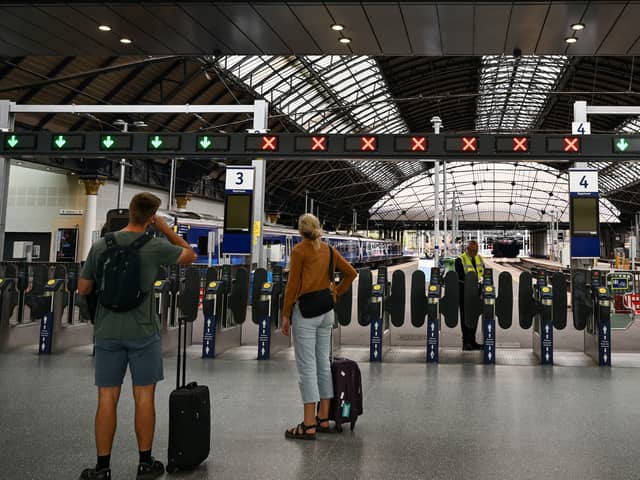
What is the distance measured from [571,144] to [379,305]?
12.3 ft

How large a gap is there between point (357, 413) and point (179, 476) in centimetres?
149

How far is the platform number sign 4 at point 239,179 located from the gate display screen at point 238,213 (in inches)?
5.8

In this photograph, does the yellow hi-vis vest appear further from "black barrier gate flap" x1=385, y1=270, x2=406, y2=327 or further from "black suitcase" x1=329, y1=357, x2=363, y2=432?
"black suitcase" x1=329, y1=357, x2=363, y2=432

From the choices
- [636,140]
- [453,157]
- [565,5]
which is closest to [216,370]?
[453,157]

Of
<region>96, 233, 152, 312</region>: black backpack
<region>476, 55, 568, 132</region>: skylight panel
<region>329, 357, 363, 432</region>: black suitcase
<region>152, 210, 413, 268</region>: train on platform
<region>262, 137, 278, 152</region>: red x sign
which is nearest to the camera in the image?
<region>96, 233, 152, 312</region>: black backpack

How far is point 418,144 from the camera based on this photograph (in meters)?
7.77

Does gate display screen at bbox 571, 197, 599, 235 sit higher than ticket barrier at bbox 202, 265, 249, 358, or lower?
higher

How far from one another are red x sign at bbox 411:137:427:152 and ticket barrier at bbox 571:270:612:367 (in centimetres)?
300

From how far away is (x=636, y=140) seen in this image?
740cm

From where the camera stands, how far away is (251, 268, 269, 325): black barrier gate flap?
7238mm

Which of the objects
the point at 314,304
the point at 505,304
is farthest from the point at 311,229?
the point at 505,304

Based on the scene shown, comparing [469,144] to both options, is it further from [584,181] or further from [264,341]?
[264,341]

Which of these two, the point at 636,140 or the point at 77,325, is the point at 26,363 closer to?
the point at 77,325

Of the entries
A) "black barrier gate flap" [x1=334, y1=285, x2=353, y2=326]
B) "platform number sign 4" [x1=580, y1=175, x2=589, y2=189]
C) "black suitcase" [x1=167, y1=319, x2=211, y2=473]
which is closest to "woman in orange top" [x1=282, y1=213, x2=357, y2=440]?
"black suitcase" [x1=167, y1=319, x2=211, y2=473]
